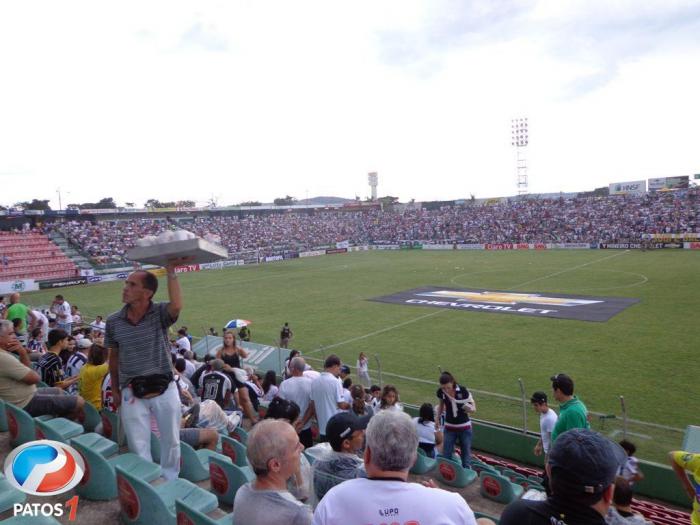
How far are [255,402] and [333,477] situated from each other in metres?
6.06

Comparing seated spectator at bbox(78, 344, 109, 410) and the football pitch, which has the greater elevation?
seated spectator at bbox(78, 344, 109, 410)

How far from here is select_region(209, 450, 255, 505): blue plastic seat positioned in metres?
4.81

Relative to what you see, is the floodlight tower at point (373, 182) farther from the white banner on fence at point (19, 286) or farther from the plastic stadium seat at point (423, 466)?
the plastic stadium seat at point (423, 466)

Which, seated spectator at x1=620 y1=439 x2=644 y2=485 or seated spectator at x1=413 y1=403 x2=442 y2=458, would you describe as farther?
seated spectator at x1=413 y1=403 x2=442 y2=458

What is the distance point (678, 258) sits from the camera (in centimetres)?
3934

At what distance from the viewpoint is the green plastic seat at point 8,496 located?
3.99 m

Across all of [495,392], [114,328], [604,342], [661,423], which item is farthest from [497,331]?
[114,328]

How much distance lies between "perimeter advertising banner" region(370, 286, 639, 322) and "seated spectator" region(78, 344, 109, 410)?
18.7 meters

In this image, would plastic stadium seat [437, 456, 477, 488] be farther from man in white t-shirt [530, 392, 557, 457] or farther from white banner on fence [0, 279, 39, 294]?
white banner on fence [0, 279, 39, 294]

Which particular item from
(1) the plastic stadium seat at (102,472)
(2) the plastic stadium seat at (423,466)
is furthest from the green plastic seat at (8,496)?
(2) the plastic stadium seat at (423,466)

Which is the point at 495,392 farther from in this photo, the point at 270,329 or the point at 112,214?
the point at 112,214

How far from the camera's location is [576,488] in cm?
206

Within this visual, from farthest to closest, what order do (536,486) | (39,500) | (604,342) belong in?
1. (604,342)
2. (536,486)
3. (39,500)

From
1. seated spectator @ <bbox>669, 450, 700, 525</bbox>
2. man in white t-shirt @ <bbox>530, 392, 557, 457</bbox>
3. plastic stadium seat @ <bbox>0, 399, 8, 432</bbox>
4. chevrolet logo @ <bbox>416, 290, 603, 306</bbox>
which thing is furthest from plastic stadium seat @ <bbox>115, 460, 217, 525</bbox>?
chevrolet logo @ <bbox>416, 290, 603, 306</bbox>
